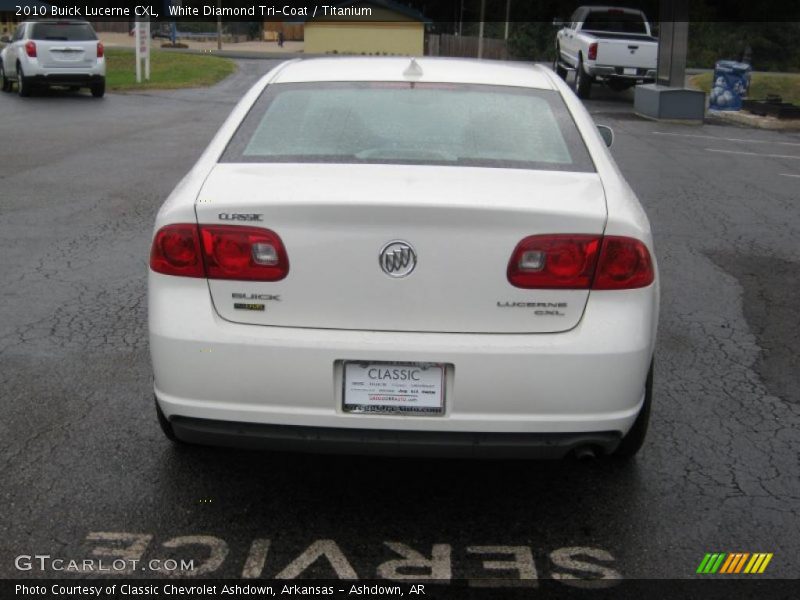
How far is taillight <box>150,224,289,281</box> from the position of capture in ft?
11.7

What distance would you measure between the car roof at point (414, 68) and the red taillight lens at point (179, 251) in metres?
1.29

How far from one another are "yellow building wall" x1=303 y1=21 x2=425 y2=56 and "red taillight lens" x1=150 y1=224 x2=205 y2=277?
198 ft

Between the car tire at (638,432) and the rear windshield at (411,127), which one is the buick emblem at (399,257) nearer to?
the rear windshield at (411,127)

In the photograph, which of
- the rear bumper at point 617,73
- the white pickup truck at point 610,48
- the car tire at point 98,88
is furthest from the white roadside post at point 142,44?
the rear bumper at point 617,73

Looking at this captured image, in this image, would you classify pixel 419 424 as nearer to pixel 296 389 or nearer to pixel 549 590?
pixel 296 389

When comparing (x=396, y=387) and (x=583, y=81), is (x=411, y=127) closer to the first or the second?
(x=396, y=387)

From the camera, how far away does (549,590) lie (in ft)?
11.3

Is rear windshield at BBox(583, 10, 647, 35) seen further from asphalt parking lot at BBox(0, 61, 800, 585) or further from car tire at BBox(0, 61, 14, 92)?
asphalt parking lot at BBox(0, 61, 800, 585)

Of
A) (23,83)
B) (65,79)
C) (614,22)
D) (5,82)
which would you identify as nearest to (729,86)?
(614,22)

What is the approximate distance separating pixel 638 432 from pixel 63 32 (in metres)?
22.7

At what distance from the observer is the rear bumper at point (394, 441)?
3596 mm

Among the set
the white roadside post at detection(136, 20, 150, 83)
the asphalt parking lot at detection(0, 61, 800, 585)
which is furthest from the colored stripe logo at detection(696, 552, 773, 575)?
the white roadside post at detection(136, 20, 150, 83)

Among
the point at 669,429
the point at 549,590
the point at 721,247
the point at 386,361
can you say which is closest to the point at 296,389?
the point at 386,361

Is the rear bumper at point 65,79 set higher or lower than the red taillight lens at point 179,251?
lower
